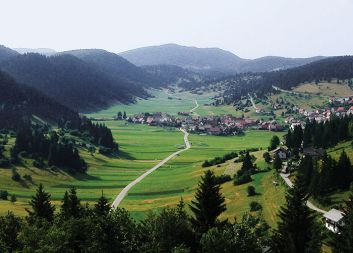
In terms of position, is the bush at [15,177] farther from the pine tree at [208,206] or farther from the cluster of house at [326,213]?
the pine tree at [208,206]

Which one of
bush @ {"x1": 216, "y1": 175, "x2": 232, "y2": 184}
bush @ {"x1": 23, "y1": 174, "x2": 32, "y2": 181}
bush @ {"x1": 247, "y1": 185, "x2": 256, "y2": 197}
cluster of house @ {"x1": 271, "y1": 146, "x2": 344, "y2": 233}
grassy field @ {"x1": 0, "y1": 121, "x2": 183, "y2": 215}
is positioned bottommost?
grassy field @ {"x1": 0, "y1": 121, "x2": 183, "y2": 215}

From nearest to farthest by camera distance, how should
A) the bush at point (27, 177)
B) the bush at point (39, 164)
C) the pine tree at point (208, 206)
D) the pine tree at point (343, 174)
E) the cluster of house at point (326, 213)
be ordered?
the pine tree at point (208, 206) < the cluster of house at point (326, 213) < the pine tree at point (343, 174) < the bush at point (27, 177) < the bush at point (39, 164)

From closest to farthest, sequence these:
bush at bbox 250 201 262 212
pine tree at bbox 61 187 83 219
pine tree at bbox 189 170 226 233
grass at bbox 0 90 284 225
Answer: pine tree at bbox 189 170 226 233, pine tree at bbox 61 187 83 219, bush at bbox 250 201 262 212, grass at bbox 0 90 284 225

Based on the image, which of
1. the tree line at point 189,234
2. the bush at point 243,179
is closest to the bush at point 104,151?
the bush at point 243,179

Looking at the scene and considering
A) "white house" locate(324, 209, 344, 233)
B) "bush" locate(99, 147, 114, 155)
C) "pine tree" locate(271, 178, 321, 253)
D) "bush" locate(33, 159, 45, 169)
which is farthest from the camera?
"bush" locate(99, 147, 114, 155)

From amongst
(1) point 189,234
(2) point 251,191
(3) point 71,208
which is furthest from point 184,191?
(1) point 189,234

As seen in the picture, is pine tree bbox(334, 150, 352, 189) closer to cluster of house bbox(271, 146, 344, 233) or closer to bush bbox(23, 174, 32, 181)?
cluster of house bbox(271, 146, 344, 233)

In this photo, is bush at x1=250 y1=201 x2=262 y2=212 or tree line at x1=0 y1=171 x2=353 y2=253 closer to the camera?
tree line at x1=0 y1=171 x2=353 y2=253

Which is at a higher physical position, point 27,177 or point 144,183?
point 27,177

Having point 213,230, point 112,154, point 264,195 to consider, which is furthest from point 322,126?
point 213,230

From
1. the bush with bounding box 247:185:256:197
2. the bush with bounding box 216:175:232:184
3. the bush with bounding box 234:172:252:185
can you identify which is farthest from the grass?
the bush with bounding box 216:175:232:184

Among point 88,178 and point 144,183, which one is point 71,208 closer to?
point 144,183

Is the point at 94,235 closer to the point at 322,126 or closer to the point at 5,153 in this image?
the point at 322,126
